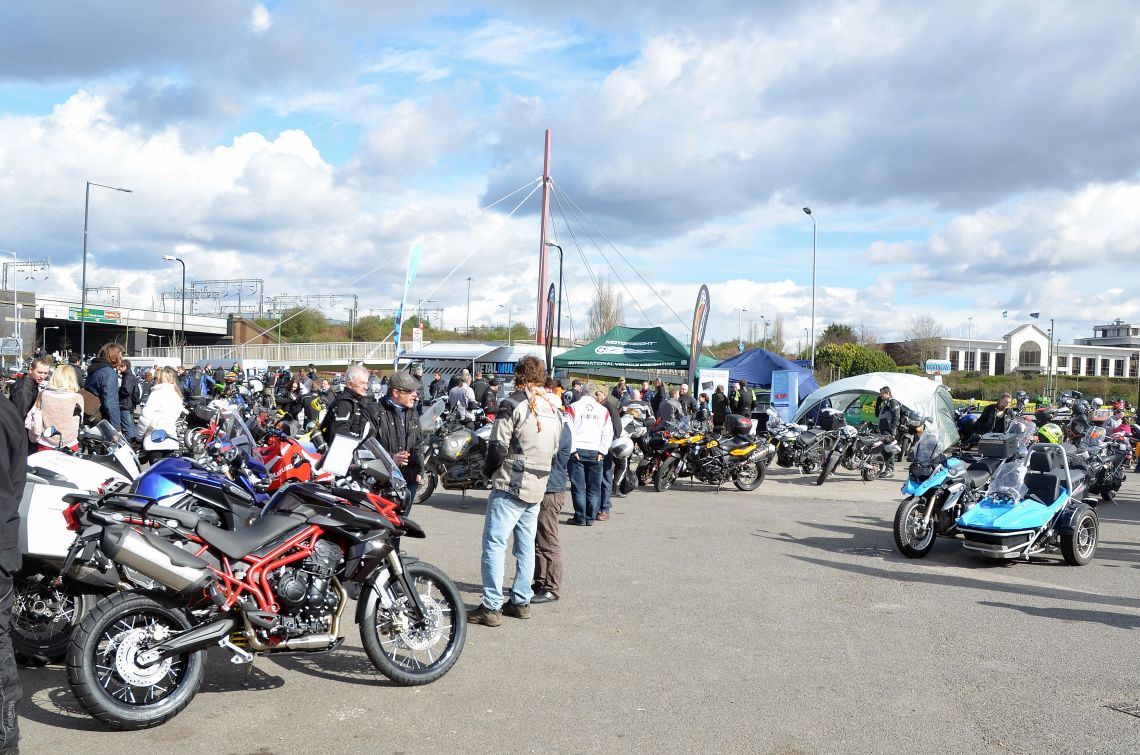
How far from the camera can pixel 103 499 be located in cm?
466

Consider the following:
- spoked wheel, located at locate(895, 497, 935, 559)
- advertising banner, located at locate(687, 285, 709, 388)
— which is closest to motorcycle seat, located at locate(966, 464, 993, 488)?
spoked wheel, located at locate(895, 497, 935, 559)

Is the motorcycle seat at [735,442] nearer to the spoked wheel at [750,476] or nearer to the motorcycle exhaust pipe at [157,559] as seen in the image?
the spoked wheel at [750,476]

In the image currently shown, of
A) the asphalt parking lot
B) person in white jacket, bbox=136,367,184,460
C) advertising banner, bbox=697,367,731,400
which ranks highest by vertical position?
advertising banner, bbox=697,367,731,400

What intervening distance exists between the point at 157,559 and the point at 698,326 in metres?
19.5

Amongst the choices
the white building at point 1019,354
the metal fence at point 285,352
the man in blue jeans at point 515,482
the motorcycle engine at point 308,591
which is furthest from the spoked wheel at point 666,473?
the white building at point 1019,354

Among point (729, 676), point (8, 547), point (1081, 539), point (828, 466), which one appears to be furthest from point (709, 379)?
point (8, 547)

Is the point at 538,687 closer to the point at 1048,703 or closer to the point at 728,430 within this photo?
the point at 1048,703

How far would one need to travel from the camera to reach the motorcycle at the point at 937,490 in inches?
369

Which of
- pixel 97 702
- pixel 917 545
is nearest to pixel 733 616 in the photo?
pixel 917 545

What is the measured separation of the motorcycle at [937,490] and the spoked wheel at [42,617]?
7.39m

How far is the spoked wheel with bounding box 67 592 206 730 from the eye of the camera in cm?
423

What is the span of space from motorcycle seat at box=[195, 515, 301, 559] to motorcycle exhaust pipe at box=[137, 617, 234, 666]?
0.36 metres

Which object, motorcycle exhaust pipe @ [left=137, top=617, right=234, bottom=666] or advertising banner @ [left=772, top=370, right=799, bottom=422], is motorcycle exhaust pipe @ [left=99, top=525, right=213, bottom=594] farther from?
advertising banner @ [left=772, top=370, right=799, bottom=422]

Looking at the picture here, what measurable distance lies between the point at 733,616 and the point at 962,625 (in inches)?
65.3
